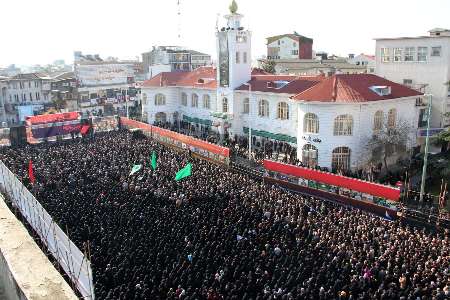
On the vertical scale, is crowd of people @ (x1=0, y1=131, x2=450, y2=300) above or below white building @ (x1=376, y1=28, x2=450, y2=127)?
below

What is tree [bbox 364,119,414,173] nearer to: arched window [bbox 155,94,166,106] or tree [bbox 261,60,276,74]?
arched window [bbox 155,94,166,106]

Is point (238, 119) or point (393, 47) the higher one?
point (393, 47)

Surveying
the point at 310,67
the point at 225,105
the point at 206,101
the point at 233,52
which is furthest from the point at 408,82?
the point at 310,67

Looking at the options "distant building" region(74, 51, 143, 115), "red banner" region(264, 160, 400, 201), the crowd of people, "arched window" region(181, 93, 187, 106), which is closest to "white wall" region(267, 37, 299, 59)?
"distant building" region(74, 51, 143, 115)

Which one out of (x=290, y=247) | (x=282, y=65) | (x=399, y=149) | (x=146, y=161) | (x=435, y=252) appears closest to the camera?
(x=435, y=252)

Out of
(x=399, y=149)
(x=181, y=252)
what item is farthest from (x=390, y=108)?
(x=181, y=252)

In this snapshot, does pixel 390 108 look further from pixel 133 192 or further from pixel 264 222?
pixel 133 192
